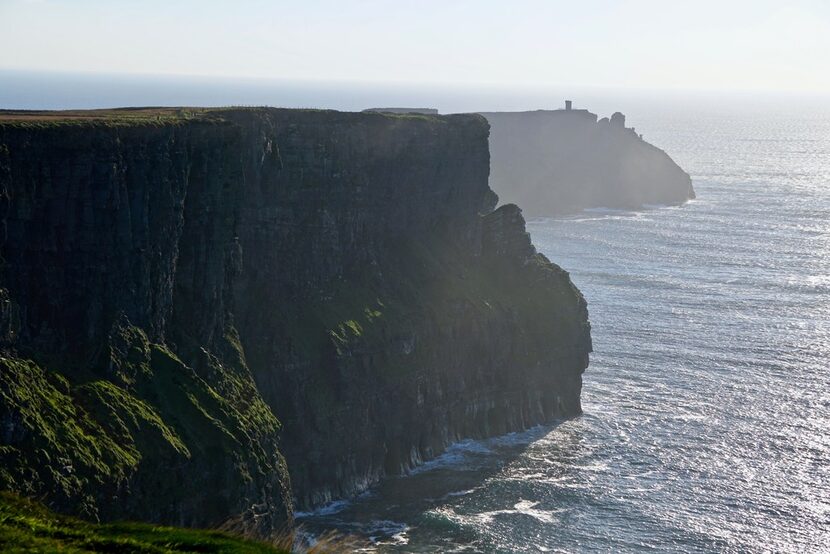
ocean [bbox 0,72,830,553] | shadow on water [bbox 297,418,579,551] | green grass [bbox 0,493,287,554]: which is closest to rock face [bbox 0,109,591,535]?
shadow on water [bbox 297,418,579,551]

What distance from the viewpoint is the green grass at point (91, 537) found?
37.3m

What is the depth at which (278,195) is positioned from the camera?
87.8 metres

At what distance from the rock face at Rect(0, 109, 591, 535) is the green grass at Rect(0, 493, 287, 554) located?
1654cm

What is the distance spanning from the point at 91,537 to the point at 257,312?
4741cm

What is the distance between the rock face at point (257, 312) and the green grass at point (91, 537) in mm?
16536

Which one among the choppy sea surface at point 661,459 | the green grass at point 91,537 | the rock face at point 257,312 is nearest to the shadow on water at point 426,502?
the choppy sea surface at point 661,459

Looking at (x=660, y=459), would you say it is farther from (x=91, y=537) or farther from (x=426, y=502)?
(x=91, y=537)

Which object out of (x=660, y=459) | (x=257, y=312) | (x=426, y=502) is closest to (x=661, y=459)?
(x=660, y=459)

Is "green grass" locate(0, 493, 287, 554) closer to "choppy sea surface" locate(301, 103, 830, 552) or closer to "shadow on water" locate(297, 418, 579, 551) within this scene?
"shadow on water" locate(297, 418, 579, 551)

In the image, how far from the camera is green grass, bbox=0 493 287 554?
3728cm

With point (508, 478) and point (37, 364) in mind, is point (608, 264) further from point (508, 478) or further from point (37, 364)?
point (37, 364)

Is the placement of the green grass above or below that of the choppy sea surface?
above

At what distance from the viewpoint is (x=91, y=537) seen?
39.3m

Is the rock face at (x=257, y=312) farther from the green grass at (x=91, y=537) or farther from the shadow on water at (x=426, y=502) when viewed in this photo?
the green grass at (x=91, y=537)
